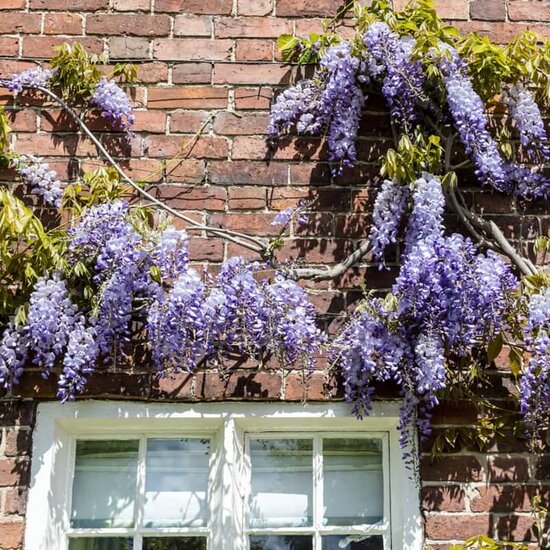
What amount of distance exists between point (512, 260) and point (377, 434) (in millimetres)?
732

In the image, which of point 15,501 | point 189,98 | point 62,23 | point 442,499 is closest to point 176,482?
point 15,501

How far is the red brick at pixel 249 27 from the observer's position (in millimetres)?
3508

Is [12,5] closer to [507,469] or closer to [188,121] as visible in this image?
[188,121]

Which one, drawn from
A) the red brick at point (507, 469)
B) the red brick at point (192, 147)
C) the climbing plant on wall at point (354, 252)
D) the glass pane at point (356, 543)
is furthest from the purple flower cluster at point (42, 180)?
the red brick at point (507, 469)

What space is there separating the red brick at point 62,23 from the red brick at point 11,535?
1690mm

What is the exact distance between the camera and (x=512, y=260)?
3.29 m

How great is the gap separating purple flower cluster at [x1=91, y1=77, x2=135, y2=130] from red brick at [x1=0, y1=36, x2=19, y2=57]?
0.35 metres

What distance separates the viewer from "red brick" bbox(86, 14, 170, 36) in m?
→ 3.51

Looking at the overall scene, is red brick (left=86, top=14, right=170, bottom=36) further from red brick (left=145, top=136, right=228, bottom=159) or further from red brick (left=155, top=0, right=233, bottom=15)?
red brick (left=145, top=136, right=228, bottom=159)

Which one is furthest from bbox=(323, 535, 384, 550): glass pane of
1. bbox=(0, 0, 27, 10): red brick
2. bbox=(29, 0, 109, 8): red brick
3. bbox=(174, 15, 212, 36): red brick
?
bbox=(0, 0, 27, 10): red brick

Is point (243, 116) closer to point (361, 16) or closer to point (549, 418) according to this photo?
point (361, 16)

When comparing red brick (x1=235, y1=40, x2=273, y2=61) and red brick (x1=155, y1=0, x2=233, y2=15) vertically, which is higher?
red brick (x1=155, y1=0, x2=233, y2=15)

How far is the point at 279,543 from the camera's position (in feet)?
10.3

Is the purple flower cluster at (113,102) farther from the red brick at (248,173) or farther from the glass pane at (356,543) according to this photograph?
the glass pane at (356,543)
